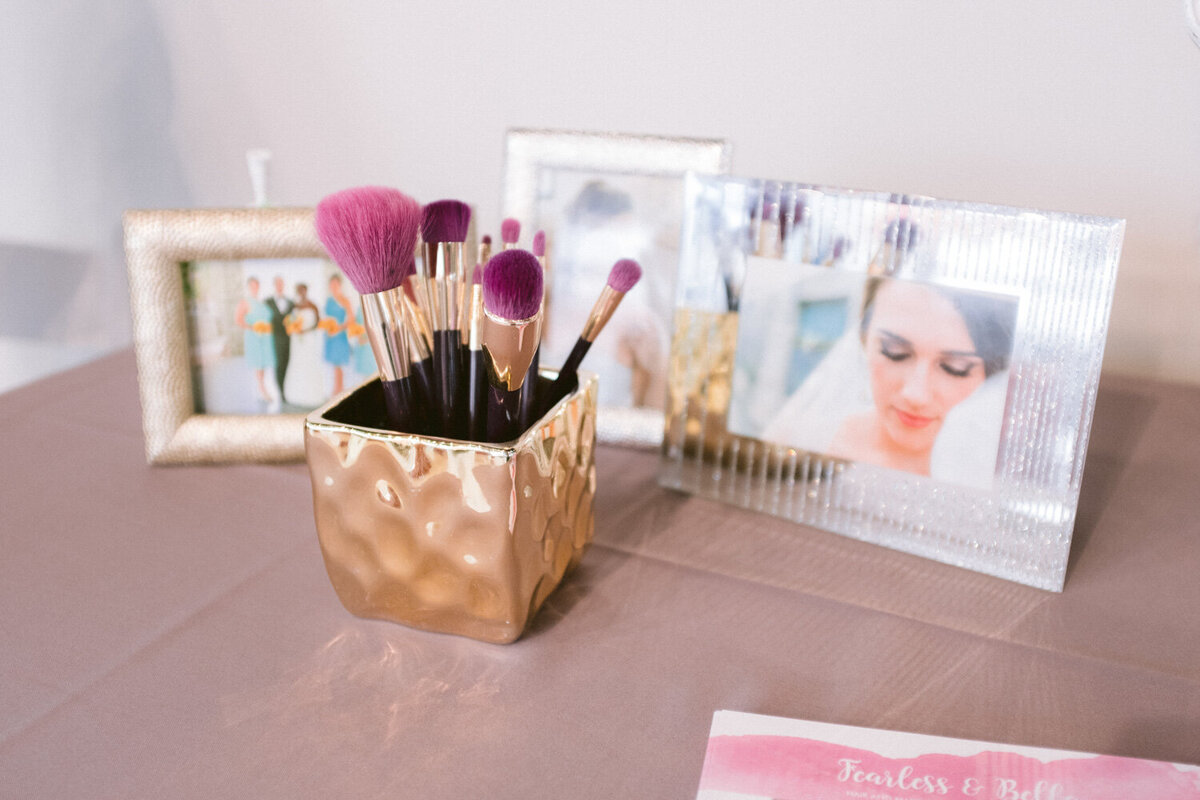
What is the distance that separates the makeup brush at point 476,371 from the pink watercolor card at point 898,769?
0.63ft

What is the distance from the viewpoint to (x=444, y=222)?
50 centimetres

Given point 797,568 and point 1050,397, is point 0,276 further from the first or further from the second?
point 1050,397

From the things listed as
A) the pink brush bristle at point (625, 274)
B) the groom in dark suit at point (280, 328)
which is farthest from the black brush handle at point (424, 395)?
the groom in dark suit at point (280, 328)

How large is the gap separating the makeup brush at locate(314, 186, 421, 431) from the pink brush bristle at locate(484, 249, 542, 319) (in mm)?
68

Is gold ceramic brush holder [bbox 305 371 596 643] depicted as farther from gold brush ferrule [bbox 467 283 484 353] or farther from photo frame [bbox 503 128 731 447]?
photo frame [bbox 503 128 731 447]

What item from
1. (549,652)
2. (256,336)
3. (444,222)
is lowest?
(549,652)

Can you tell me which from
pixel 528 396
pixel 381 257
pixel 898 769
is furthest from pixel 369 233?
pixel 898 769

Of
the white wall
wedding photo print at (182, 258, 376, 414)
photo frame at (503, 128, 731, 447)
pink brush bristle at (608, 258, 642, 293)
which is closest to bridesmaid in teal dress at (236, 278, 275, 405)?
wedding photo print at (182, 258, 376, 414)

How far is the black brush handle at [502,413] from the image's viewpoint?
47 cm

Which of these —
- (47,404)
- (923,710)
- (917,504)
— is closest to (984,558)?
(917,504)

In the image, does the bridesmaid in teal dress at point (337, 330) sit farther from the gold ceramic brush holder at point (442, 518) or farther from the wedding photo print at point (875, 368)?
the wedding photo print at point (875, 368)

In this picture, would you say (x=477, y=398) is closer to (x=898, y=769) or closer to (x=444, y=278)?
(x=444, y=278)

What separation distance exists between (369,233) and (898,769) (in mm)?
336

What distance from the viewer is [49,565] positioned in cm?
55
